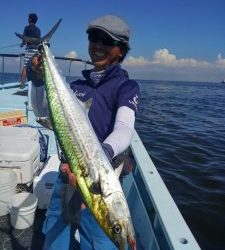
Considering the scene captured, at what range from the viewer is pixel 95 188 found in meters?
1.95

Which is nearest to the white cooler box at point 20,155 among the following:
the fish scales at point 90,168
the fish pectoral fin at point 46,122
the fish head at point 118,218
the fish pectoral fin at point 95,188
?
the fish pectoral fin at point 46,122

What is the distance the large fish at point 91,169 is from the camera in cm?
191

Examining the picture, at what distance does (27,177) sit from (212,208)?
231 inches

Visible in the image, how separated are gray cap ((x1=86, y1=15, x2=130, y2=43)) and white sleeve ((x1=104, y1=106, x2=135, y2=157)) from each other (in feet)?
1.95

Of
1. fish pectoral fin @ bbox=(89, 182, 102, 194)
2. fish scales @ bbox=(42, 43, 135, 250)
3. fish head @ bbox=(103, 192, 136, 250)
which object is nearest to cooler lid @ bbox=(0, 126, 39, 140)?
fish scales @ bbox=(42, 43, 135, 250)

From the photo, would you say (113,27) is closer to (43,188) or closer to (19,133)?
(43,188)

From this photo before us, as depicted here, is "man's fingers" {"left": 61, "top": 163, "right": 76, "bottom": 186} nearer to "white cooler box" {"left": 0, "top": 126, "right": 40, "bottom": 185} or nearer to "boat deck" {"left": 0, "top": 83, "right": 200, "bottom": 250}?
"boat deck" {"left": 0, "top": 83, "right": 200, "bottom": 250}

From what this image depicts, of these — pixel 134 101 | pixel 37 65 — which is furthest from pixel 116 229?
pixel 37 65

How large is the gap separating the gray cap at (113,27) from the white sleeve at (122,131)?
1.95 ft

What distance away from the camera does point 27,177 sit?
14.9 feet

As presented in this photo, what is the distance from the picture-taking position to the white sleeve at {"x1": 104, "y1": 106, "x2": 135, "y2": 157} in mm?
2223

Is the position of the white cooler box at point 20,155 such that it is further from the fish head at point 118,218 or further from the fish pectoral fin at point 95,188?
the fish head at point 118,218

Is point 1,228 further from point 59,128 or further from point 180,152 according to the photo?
point 180,152

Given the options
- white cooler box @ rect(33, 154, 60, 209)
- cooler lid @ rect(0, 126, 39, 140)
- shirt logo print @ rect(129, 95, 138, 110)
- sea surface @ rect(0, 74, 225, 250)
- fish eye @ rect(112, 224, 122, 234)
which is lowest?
sea surface @ rect(0, 74, 225, 250)
